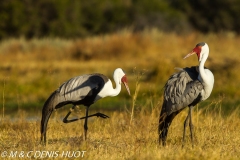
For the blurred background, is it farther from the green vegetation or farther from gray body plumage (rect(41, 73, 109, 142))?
gray body plumage (rect(41, 73, 109, 142))

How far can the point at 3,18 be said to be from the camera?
31.4m

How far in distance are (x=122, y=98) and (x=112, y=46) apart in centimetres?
854

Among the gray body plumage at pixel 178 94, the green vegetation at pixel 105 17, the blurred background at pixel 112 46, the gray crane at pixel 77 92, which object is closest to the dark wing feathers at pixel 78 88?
the gray crane at pixel 77 92

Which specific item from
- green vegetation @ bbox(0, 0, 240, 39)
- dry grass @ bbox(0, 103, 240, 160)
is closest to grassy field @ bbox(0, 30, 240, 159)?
dry grass @ bbox(0, 103, 240, 160)

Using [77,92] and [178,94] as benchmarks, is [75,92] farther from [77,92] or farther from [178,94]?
[178,94]

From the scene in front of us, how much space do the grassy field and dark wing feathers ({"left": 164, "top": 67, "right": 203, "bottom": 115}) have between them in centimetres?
24

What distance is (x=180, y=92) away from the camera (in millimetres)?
8023

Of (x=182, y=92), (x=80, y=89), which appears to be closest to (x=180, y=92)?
(x=182, y=92)

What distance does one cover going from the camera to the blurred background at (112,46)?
599 inches

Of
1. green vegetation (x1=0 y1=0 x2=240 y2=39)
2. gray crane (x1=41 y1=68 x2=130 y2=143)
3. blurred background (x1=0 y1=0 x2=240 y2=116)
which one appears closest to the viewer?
gray crane (x1=41 y1=68 x2=130 y2=143)

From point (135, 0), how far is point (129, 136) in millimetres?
32362

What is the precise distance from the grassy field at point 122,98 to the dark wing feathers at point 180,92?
24 centimetres

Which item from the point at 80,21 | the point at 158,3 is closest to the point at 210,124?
the point at 80,21

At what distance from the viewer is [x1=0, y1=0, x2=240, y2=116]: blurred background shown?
1520 centimetres
